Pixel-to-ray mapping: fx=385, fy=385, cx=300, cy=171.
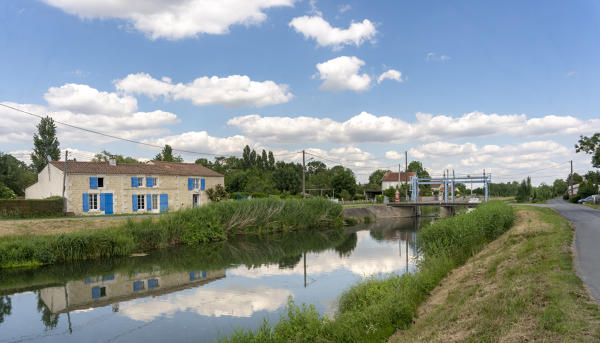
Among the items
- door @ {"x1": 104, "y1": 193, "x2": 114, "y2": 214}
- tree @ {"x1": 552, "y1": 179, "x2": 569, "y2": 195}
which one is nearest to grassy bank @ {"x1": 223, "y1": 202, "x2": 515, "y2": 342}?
door @ {"x1": 104, "y1": 193, "x2": 114, "y2": 214}

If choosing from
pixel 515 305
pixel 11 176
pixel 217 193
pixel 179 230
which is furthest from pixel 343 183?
pixel 515 305

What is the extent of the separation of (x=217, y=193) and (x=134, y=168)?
8.18 m

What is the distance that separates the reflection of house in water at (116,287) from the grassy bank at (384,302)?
570 centimetres

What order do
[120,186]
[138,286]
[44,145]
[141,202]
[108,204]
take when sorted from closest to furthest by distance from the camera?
1. [138,286]
2. [108,204]
3. [120,186]
4. [141,202]
5. [44,145]

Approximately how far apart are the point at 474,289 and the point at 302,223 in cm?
2595

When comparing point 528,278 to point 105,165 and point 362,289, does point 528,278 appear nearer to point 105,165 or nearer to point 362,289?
point 362,289

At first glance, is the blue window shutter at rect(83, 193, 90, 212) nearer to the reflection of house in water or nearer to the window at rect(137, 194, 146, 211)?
the window at rect(137, 194, 146, 211)

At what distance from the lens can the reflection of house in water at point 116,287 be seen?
1275 cm

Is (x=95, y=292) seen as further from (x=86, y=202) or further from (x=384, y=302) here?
(x=86, y=202)

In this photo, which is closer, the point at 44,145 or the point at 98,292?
the point at 98,292

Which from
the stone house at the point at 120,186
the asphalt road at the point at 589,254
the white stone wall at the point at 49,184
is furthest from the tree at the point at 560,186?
the white stone wall at the point at 49,184

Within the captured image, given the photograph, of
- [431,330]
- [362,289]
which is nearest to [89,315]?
[362,289]

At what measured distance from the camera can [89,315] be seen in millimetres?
11352

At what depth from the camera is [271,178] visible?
59.1m
